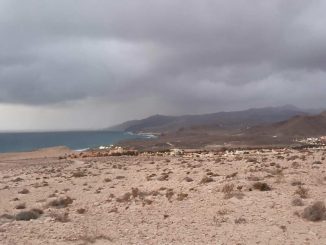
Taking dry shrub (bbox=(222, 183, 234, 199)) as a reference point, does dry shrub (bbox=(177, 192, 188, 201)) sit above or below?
below

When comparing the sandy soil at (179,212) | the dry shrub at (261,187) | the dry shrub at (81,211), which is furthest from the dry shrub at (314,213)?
the dry shrub at (81,211)

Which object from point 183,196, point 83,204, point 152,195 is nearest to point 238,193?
point 183,196

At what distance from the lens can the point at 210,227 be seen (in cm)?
1616

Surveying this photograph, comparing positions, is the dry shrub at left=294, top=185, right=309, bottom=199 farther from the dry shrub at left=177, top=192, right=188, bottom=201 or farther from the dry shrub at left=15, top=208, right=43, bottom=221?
the dry shrub at left=15, top=208, right=43, bottom=221

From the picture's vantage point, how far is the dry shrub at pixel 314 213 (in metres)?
16.5

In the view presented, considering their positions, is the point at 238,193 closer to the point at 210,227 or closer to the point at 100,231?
the point at 210,227

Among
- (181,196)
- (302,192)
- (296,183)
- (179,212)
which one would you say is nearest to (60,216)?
(179,212)

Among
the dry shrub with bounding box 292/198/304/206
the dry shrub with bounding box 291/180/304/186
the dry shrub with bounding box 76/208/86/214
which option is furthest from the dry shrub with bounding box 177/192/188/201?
the dry shrub with bounding box 291/180/304/186

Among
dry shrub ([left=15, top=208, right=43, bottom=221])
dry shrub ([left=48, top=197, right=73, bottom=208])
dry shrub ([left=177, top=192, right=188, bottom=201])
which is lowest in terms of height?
dry shrub ([left=48, top=197, right=73, bottom=208])

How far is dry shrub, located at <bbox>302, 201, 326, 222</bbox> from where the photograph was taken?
16453mm

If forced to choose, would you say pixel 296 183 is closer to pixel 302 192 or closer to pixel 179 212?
pixel 302 192

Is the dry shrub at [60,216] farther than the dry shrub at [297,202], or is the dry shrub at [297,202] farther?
the dry shrub at [297,202]

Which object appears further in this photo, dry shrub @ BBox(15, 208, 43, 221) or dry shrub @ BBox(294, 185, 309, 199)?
dry shrub @ BBox(294, 185, 309, 199)

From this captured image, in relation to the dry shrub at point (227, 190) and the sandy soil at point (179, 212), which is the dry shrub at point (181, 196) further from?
the dry shrub at point (227, 190)
